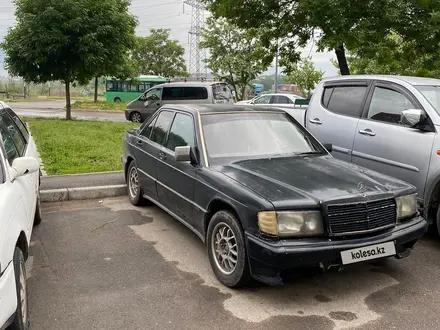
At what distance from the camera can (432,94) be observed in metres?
5.28

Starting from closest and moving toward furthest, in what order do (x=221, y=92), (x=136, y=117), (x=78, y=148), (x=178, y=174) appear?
(x=178, y=174) → (x=78, y=148) → (x=221, y=92) → (x=136, y=117)

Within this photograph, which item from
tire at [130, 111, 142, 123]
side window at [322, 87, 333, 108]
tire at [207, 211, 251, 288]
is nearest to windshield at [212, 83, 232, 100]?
tire at [130, 111, 142, 123]

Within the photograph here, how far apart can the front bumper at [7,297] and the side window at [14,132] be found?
2273mm

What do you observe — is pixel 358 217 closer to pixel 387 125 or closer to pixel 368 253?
pixel 368 253

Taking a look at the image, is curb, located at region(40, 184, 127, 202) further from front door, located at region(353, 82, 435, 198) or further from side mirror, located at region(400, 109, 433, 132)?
side mirror, located at region(400, 109, 433, 132)

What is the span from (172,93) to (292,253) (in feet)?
57.2

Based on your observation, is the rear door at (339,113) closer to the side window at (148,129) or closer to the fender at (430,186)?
the fender at (430,186)

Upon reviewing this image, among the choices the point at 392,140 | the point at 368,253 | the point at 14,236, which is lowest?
the point at 368,253

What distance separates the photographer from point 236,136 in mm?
4652

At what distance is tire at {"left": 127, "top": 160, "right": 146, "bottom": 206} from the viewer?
20.2 feet

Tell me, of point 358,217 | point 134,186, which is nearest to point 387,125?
point 358,217

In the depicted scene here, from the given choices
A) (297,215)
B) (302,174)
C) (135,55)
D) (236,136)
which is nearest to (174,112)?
(236,136)

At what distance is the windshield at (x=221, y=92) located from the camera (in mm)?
18828

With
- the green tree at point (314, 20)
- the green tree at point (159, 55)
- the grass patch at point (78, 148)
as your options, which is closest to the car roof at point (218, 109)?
the grass patch at point (78, 148)
